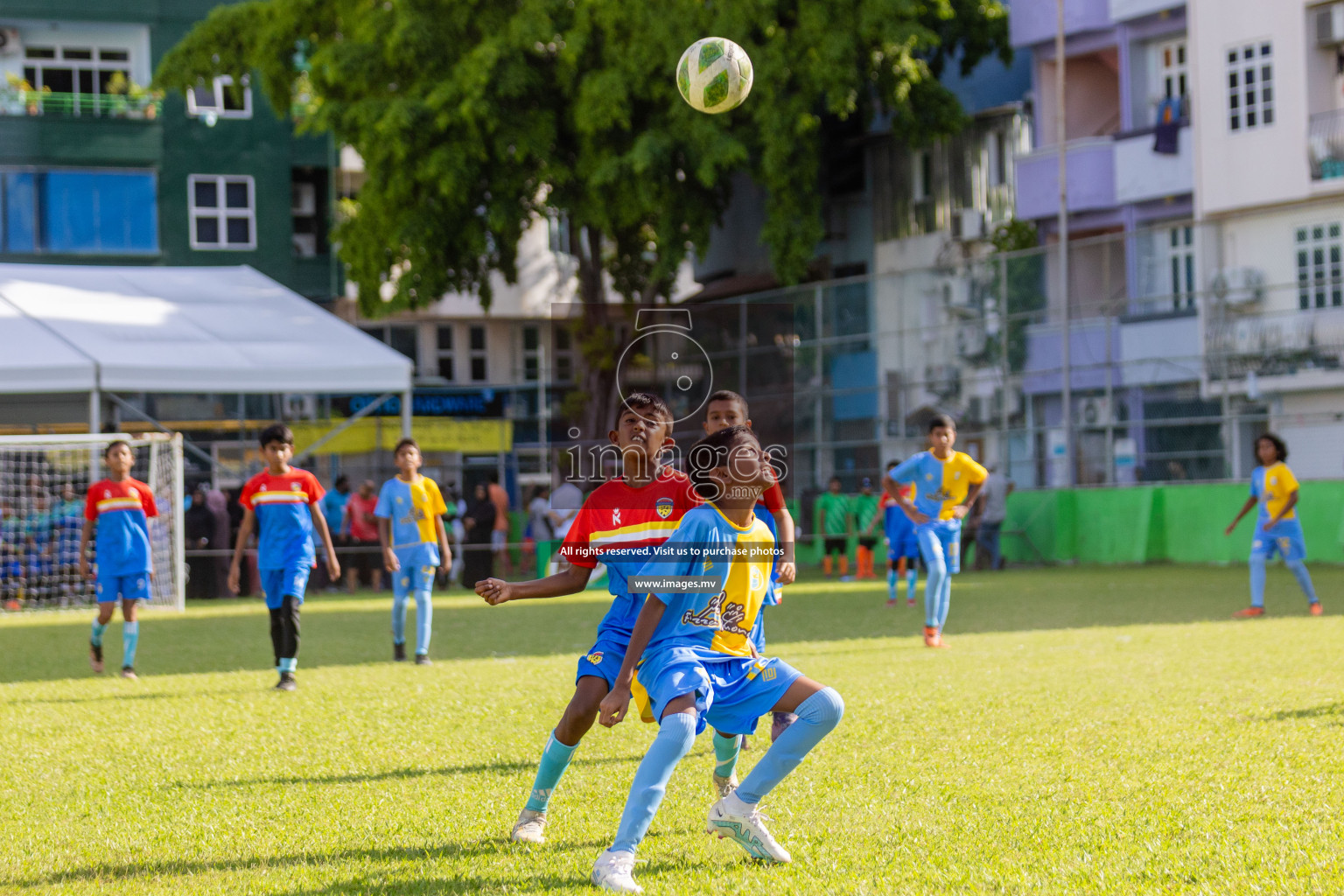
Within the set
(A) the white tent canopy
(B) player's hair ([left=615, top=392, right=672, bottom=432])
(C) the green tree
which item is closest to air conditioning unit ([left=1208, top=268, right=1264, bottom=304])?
(C) the green tree

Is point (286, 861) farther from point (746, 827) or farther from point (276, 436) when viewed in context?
point (276, 436)

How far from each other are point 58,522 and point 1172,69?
22584 millimetres

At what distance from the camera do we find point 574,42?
27.1 m

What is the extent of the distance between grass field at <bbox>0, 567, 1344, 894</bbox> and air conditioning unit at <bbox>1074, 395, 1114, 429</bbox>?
12.6 metres

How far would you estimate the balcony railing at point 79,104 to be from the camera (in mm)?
36875

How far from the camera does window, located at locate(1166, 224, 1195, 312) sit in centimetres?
2575

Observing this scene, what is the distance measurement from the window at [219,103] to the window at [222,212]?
1.59 meters

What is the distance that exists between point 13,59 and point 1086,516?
91.0ft

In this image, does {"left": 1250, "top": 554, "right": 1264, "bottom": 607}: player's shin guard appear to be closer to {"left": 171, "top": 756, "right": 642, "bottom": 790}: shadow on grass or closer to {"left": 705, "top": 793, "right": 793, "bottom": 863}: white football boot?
{"left": 171, "top": 756, "right": 642, "bottom": 790}: shadow on grass

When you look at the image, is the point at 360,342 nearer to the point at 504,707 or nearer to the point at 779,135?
the point at 779,135

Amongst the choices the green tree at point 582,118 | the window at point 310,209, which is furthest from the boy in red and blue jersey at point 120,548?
the window at point 310,209

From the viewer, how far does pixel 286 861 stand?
550 cm

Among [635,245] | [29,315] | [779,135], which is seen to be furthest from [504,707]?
[635,245]

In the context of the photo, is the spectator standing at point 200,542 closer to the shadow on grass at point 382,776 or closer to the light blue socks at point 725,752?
the shadow on grass at point 382,776
